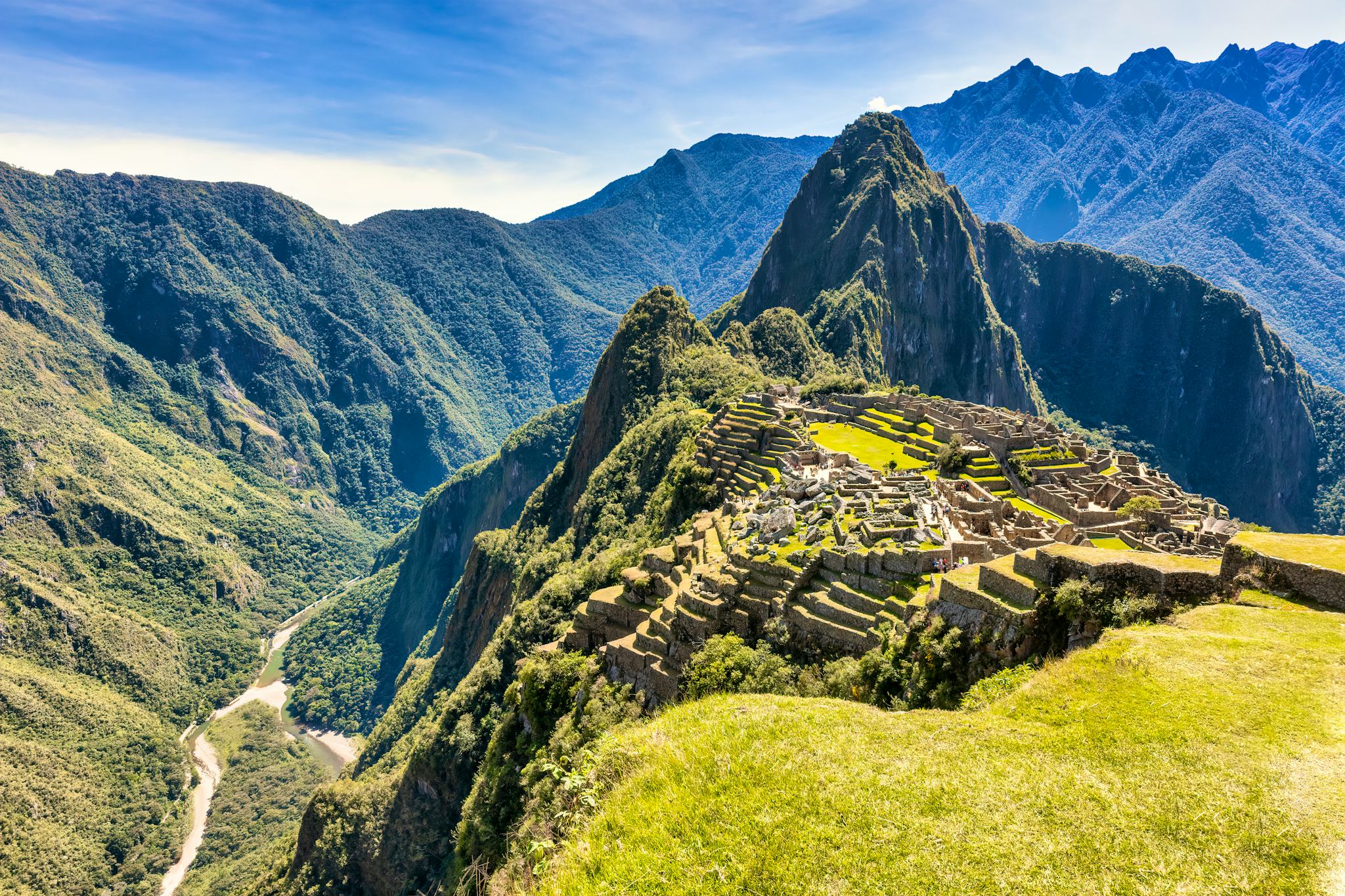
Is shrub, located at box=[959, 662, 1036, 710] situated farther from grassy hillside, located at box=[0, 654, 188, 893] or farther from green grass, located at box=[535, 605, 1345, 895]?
grassy hillside, located at box=[0, 654, 188, 893]

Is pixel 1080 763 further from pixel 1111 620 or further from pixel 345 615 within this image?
pixel 345 615

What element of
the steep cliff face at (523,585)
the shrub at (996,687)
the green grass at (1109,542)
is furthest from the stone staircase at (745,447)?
the shrub at (996,687)

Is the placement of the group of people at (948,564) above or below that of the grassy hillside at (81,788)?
above

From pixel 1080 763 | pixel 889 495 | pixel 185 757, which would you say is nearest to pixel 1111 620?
pixel 1080 763

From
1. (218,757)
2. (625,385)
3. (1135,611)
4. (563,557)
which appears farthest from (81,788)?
(1135,611)

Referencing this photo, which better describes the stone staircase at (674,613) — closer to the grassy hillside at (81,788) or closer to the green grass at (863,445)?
the green grass at (863,445)

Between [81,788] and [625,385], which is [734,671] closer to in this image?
[625,385]

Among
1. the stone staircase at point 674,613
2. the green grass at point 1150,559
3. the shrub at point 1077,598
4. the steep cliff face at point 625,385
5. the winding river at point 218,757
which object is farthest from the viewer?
the steep cliff face at point 625,385
